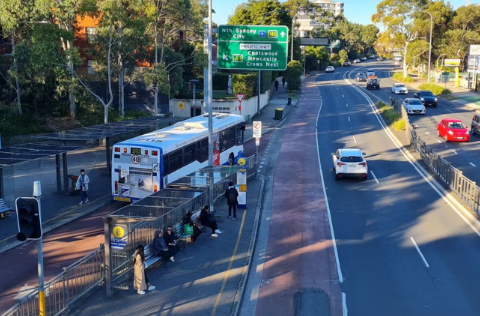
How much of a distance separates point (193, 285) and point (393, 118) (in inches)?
1441

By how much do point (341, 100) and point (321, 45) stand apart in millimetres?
61695

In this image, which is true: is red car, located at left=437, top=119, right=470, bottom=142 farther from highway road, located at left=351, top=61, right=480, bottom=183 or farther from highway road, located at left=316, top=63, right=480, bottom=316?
highway road, located at left=316, top=63, right=480, bottom=316

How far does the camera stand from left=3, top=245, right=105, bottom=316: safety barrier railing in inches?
423

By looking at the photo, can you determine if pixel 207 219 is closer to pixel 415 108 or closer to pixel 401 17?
pixel 415 108

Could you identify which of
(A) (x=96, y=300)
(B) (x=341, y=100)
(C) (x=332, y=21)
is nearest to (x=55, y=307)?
(A) (x=96, y=300)

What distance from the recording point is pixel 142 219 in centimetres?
1433

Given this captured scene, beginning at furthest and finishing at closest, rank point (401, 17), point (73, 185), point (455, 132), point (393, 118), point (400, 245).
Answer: point (401, 17) → point (393, 118) → point (455, 132) → point (73, 185) → point (400, 245)

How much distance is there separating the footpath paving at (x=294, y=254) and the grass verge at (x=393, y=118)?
14.9 metres

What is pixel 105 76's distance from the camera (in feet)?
119

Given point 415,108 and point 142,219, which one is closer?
point 142,219

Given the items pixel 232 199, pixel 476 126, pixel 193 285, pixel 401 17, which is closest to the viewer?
pixel 193 285

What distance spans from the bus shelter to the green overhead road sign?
10475mm

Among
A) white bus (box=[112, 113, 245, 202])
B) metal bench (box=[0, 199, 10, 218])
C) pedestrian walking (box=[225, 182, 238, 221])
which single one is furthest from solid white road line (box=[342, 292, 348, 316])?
metal bench (box=[0, 199, 10, 218])

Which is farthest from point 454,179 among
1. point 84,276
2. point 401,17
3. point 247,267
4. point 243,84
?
point 401,17
